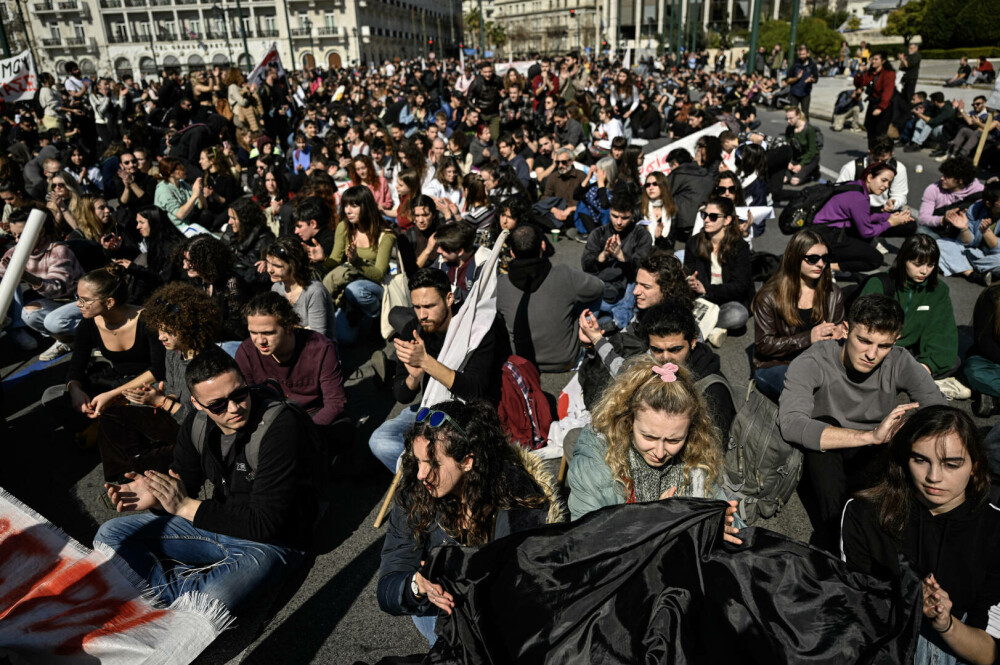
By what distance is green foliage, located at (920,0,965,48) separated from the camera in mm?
38312

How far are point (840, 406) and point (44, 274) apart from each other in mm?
7084

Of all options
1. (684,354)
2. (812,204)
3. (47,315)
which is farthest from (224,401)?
(812,204)

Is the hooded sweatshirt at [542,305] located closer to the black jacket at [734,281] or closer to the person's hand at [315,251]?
the black jacket at [734,281]

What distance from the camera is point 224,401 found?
3.08 m

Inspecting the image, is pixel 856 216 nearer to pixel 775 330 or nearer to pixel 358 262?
pixel 775 330

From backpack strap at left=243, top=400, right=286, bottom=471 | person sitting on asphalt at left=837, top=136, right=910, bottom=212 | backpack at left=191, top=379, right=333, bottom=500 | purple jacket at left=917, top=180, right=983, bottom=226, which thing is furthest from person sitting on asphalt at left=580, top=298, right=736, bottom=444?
purple jacket at left=917, top=180, right=983, bottom=226

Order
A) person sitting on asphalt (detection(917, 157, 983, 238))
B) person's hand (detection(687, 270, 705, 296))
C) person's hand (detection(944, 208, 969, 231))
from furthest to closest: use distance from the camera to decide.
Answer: person sitting on asphalt (detection(917, 157, 983, 238)) → person's hand (detection(944, 208, 969, 231)) → person's hand (detection(687, 270, 705, 296))

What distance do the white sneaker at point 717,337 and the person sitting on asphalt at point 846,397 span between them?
2082 mm

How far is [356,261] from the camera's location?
639cm

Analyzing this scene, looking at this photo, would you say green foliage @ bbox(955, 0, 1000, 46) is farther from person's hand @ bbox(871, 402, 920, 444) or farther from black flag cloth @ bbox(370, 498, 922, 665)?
black flag cloth @ bbox(370, 498, 922, 665)

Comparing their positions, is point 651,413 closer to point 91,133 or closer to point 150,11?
point 91,133

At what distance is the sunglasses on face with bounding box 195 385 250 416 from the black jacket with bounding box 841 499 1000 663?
2.83 metres

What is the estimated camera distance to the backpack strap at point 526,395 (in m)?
3.96

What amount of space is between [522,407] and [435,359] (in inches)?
25.4
